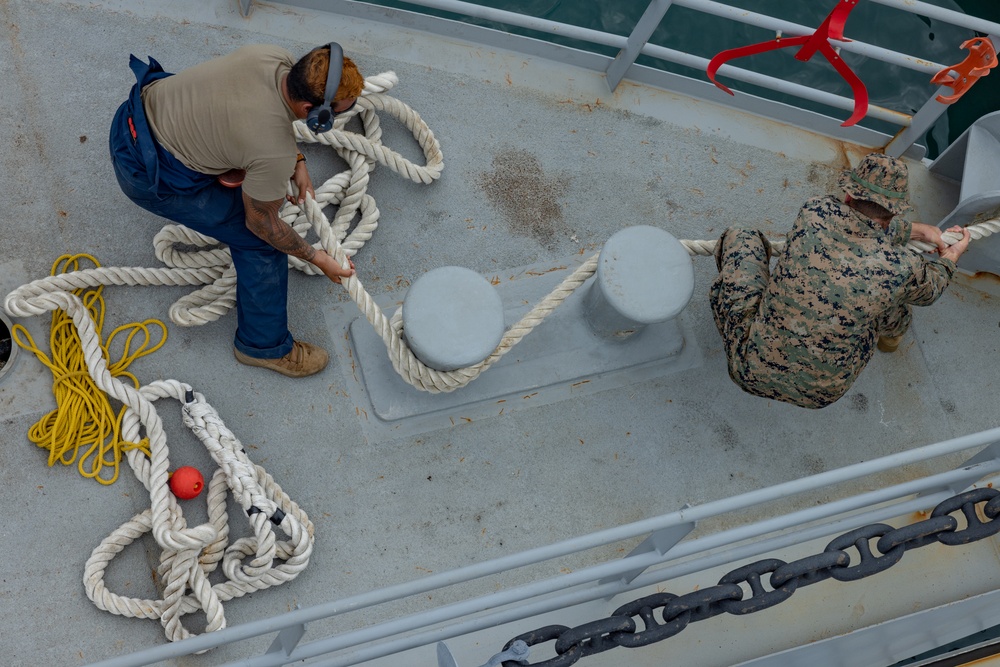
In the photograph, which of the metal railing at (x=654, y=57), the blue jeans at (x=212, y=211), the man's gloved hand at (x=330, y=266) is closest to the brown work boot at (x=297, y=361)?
the blue jeans at (x=212, y=211)

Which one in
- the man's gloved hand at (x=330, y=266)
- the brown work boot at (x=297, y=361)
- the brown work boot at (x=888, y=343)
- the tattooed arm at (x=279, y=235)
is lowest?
the brown work boot at (x=297, y=361)

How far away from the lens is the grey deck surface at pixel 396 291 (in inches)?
115

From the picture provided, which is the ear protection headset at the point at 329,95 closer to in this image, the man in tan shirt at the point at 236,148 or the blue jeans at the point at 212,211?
the man in tan shirt at the point at 236,148

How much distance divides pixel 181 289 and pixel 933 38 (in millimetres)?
4128

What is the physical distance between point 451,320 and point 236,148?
0.84m

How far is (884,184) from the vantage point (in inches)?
109

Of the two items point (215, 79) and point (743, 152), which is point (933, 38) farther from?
point (215, 79)

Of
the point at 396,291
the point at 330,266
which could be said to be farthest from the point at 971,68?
the point at 330,266

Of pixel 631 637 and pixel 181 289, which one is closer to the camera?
pixel 631 637

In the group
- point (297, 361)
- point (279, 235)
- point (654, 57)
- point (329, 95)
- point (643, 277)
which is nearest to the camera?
point (329, 95)

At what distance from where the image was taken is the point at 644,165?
11.7 feet

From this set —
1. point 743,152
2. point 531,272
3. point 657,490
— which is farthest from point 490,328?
point 743,152

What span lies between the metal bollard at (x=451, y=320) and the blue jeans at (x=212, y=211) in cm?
45

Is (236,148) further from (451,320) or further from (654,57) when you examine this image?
(654,57)
